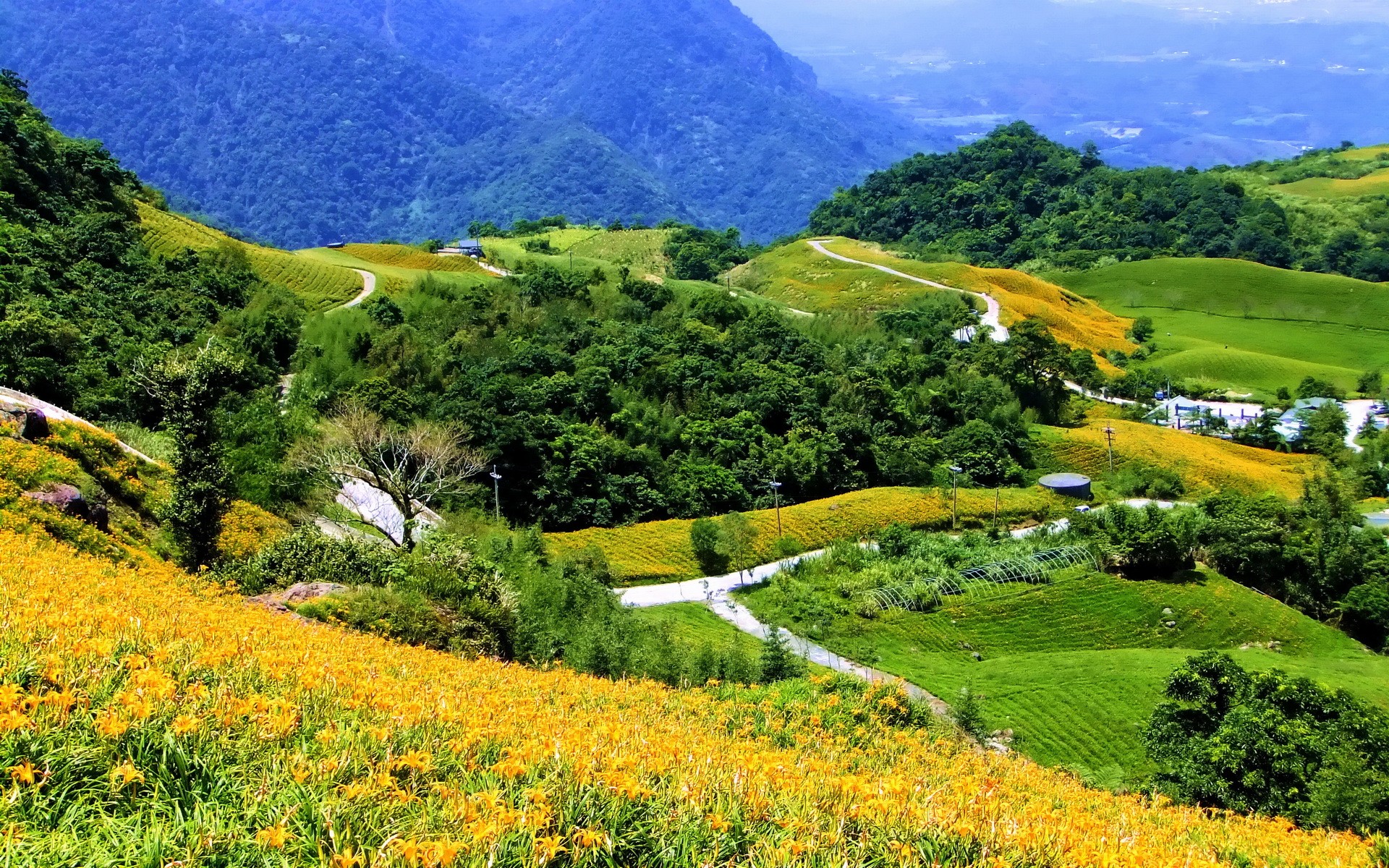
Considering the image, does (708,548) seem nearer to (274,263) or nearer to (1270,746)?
(1270,746)

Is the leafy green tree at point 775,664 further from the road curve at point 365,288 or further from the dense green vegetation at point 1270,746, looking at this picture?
the road curve at point 365,288

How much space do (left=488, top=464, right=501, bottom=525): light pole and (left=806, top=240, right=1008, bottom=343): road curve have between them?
34.9m

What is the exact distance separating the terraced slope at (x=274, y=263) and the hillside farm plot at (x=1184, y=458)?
135 feet

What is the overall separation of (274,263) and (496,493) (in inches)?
1298

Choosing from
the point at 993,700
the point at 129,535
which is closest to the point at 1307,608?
the point at 993,700

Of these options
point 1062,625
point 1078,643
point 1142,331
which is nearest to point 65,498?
point 1062,625

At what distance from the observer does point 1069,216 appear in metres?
106

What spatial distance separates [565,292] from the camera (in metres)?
52.4

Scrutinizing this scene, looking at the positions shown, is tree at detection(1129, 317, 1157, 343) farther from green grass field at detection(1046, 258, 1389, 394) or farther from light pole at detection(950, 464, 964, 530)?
light pole at detection(950, 464, 964, 530)

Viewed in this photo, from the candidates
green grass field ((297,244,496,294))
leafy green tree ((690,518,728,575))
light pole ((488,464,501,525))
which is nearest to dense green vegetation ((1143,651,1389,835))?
leafy green tree ((690,518,728,575))

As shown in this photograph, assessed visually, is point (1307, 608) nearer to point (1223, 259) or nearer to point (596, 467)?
point (596, 467)

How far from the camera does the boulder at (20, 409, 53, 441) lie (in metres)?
17.1

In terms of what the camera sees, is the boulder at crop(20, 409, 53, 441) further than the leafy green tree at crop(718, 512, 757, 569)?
No

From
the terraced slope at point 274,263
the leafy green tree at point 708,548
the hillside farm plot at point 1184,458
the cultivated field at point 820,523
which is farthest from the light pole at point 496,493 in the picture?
the hillside farm plot at point 1184,458
